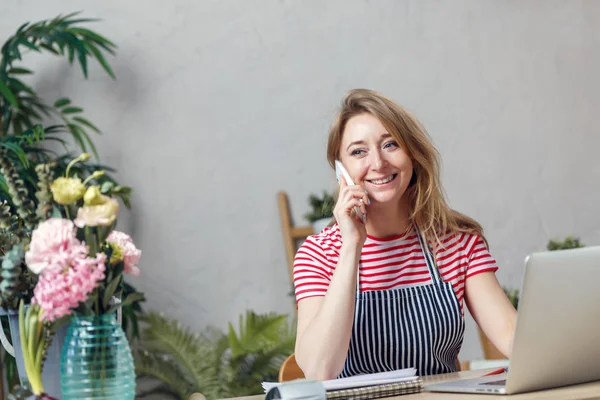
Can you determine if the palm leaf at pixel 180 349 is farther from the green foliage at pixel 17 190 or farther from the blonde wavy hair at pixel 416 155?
the green foliage at pixel 17 190

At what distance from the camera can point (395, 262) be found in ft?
7.24

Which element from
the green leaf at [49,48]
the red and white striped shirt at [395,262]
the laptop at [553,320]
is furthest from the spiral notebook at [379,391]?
the green leaf at [49,48]

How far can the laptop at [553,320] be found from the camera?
1.35 meters

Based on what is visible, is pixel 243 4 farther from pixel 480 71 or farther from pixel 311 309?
pixel 311 309

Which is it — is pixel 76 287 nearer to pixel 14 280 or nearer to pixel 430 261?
pixel 14 280

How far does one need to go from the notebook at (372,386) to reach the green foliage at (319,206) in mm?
2627

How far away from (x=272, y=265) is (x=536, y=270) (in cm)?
297

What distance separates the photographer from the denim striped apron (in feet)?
6.85

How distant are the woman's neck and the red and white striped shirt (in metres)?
0.02

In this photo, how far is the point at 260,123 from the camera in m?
4.26

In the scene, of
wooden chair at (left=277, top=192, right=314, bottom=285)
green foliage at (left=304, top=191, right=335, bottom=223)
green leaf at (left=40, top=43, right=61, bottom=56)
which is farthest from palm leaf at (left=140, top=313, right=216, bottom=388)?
green leaf at (left=40, top=43, right=61, bottom=56)

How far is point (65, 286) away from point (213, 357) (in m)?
2.79

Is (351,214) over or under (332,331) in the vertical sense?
over

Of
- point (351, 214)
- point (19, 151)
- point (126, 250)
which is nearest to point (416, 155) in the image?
point (351, 214)
